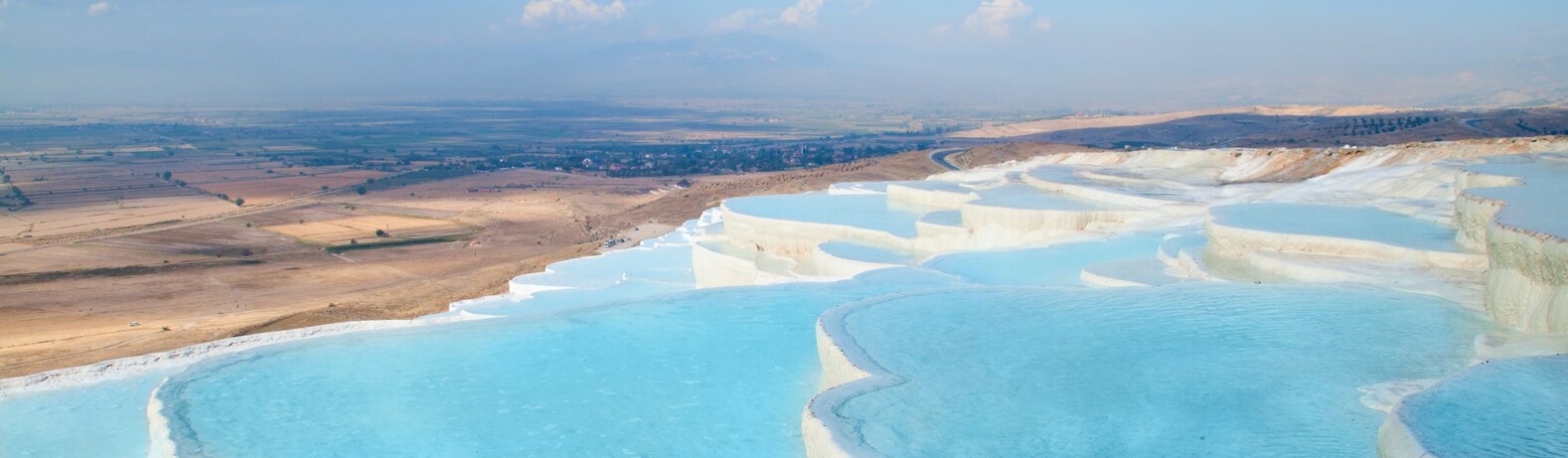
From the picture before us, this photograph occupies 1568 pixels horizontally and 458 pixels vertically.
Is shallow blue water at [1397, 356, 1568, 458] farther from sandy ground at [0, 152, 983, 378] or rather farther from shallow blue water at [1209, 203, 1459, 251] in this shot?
sandy ground at [0, 152, 983, 378]

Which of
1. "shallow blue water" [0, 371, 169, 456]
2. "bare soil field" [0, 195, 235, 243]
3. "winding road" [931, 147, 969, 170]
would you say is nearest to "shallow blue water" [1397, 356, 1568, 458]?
"shallow blue water" [0, 371, 169, 456]

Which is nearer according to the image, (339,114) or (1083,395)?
(1083,395)

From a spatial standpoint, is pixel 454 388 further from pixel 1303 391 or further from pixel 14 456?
pixel 1303 391

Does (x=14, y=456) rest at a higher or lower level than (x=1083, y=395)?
lower

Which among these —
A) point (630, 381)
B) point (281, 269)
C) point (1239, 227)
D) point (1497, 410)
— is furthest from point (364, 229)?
point (1497, 410)

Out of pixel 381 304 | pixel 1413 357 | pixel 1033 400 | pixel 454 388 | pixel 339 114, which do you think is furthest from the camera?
pixel 339 114

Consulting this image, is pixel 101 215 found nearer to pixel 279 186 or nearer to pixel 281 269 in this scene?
pixel 279 186

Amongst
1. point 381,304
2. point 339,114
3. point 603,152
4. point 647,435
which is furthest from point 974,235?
point 339,114
